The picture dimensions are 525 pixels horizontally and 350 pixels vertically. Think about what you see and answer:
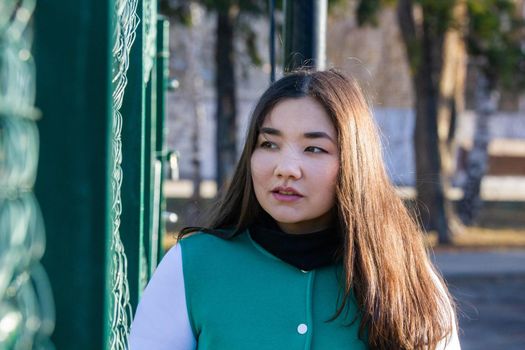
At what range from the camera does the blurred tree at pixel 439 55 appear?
15680mm

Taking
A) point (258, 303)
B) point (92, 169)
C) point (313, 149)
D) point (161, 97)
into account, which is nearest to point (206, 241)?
point (258, 303)

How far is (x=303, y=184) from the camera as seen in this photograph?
7.16ft

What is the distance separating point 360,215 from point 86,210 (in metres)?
1.10

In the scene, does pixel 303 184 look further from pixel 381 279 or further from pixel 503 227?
pixel 503 227

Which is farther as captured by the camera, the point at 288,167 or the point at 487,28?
the point at 487,28

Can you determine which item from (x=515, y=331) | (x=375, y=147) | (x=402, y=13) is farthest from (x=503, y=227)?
(x=375, y=147)

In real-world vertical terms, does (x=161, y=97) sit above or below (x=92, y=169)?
above

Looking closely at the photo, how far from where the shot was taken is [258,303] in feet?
7.03

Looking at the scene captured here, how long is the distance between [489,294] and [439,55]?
5.89m

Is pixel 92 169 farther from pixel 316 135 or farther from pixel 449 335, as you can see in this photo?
pixel 449 335

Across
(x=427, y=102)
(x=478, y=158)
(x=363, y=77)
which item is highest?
(x=363, y=77)

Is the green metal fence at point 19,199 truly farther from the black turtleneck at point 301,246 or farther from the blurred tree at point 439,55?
the blurred tree at point 439,55

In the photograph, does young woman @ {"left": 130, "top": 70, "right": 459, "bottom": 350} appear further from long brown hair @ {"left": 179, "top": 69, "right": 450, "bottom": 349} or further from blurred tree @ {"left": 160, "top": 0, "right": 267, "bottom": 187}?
blurred tree @ {"left": 160, "top": 0, "right": 267, "bottom": 187}

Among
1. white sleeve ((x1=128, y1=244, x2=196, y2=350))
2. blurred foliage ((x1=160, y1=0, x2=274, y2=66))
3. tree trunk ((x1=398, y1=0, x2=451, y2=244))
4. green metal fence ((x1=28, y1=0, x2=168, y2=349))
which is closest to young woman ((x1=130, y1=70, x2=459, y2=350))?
white sleeve ((x1=128, y1=244, x2=196, y2=350))
